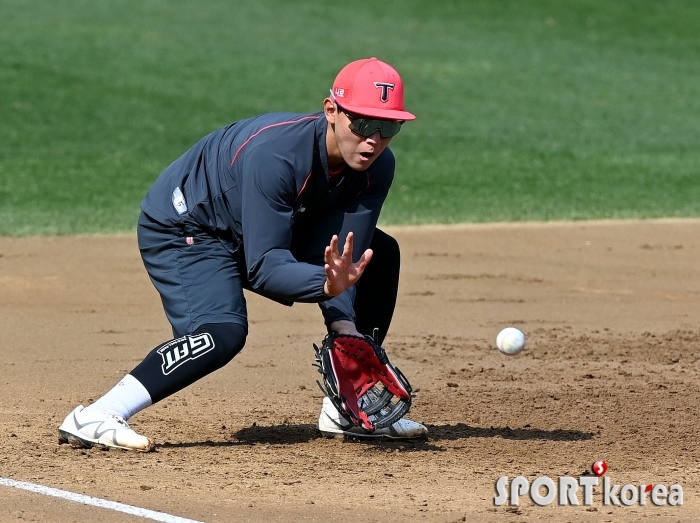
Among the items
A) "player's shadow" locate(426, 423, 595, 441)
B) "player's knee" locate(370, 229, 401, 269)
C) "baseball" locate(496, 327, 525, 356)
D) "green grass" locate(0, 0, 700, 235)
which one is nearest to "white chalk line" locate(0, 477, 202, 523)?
"player's shadow" locate(426, 423, 595, 441)

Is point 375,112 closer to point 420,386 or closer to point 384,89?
point 384,89

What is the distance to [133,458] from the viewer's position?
4.64 meters

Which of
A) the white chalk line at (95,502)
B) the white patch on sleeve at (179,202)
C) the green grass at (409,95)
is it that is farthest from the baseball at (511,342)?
the green grass at (409,95)

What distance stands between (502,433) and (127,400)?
171 centimetres

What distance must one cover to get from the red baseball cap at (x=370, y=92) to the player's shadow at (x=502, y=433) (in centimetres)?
154

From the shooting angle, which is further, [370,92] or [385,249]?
[385,249]

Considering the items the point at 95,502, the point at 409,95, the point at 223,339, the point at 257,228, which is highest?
the point at 409,95

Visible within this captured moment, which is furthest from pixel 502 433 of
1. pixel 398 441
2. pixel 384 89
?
pixel 384 89

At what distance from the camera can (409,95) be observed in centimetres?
1811

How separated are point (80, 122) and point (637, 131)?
307 inches

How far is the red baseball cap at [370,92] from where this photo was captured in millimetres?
4469

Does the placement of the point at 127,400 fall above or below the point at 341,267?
below

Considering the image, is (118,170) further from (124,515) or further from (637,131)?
(124,515)

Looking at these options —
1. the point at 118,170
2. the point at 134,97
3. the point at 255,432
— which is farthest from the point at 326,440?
the point at 134,97
